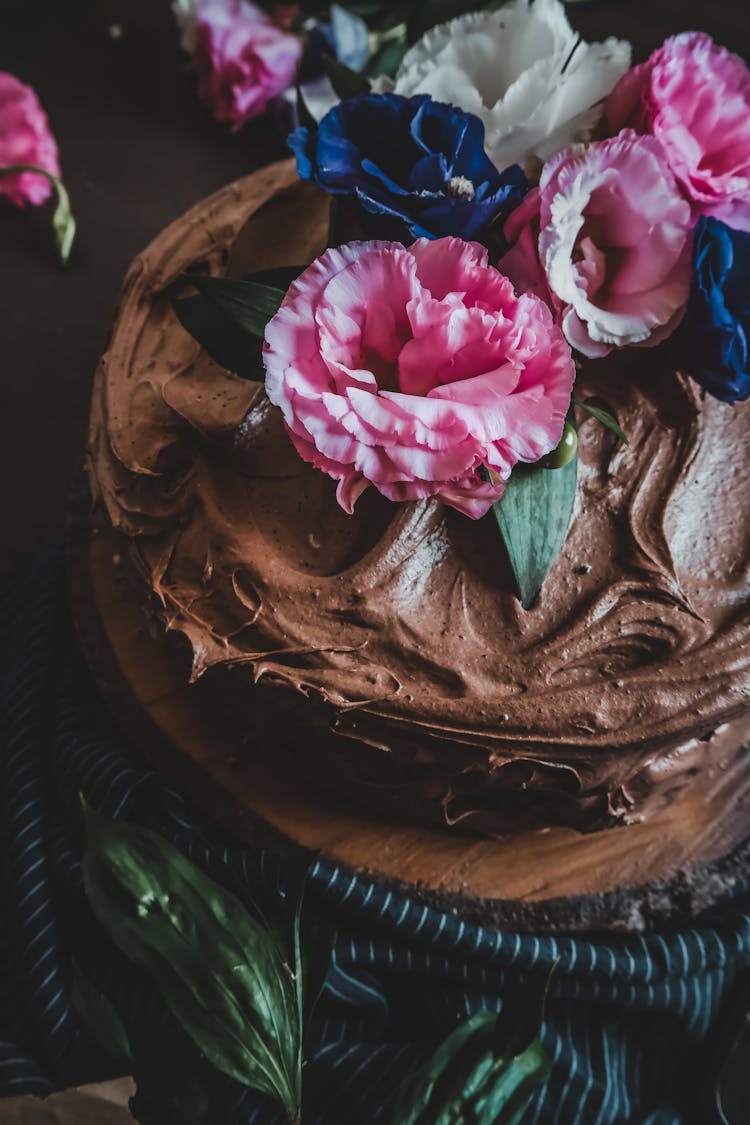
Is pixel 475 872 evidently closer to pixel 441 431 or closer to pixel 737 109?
pixel 441 431

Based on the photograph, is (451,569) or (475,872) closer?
(451,569)

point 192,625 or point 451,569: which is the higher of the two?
point 451,569

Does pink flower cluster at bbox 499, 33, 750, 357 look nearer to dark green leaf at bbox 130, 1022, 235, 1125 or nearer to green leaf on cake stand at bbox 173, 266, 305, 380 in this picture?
green leaf on cake stand at bbox 173, 266, 305, 380

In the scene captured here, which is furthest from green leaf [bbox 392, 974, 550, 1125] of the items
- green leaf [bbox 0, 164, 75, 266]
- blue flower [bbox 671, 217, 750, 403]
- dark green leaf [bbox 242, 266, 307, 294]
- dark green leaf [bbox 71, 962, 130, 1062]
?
green leaf [bbox 0, 164, 75, 266]

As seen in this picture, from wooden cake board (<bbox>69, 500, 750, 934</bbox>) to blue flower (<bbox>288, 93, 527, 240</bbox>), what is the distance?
17.7 inches

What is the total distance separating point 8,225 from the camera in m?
1.87

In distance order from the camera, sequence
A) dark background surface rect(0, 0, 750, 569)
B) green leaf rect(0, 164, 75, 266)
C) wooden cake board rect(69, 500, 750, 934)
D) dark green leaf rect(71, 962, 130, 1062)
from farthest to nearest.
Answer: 1. green leaf rect(0, 164, 75, 266)
2. dark background surface rect(0, 0, 750, 569)
3. wooden cake board rect(69, 500, 750, 934)
4. dark green leaf rect(71, 962, 130, 1062)

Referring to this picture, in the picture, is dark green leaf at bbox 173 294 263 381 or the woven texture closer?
dark green leaf at bbox 173 294 263 381

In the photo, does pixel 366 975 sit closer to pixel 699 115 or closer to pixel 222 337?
pixel 222 337

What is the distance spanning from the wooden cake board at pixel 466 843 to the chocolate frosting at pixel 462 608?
0.05 meters

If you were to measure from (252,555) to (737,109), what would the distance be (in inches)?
22.1

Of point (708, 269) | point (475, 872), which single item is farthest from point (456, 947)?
point (708, 269)

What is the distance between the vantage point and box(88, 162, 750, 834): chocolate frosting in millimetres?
872

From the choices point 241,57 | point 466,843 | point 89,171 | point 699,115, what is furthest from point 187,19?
point 466,843
